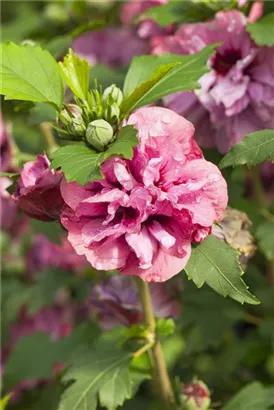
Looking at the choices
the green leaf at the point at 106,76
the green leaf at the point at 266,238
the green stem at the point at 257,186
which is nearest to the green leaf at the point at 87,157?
the green leaf at the point at 266,238

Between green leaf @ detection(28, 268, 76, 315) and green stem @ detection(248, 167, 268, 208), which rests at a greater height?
green stem @ detection(248, 167, 268, 208)

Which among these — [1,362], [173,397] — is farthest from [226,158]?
[1,362]

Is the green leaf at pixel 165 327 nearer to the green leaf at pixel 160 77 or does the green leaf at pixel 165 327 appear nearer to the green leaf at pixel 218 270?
the green leaf at pixel 218 270

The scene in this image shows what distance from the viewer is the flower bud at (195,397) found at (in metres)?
1.36

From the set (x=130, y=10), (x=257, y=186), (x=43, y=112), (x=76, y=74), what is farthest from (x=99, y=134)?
(x=130, y=10)

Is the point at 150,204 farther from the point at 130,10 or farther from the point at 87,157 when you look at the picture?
the point at 130,10

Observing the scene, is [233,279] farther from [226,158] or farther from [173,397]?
[173,397]

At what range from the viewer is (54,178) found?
112 centimetres

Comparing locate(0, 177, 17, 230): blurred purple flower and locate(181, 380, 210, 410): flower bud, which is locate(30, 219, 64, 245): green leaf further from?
locate(181, 380, 210, 410): flower bud

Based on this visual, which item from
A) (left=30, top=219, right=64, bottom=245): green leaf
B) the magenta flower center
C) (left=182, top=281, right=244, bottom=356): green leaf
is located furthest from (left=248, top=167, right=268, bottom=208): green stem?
(left=30, top=219, right=64, bottom=245): green leaf

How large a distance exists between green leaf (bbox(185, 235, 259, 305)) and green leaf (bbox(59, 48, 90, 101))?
0.30m

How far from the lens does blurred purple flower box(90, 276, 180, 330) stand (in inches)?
58.5

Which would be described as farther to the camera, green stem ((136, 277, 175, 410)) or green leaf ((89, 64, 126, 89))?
green leaf ((89, 64, 126, 89))

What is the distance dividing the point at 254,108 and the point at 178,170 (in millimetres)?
431
